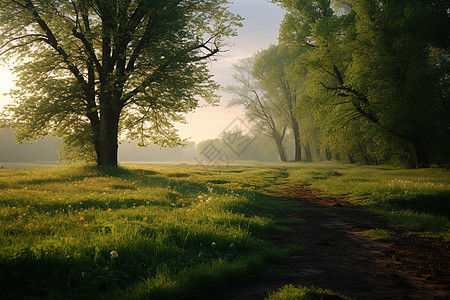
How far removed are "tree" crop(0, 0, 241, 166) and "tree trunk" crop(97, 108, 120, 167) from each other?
65mm

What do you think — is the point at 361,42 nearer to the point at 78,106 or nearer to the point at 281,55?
the point at 78,106

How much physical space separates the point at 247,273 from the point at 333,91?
26255 mm

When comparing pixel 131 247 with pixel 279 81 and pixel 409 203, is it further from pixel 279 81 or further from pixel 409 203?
pixel 279 81

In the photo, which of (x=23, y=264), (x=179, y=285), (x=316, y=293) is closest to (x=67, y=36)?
(x=23, y=264)

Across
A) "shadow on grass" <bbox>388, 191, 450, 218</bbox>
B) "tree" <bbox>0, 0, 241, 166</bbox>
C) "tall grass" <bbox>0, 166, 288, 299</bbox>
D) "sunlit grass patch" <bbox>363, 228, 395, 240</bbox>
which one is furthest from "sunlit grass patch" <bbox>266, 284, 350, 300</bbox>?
"tree" <bbox>0, 0, 241, 166</bbox>

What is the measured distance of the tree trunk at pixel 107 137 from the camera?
60.4ft

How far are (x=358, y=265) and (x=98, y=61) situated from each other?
19422mm

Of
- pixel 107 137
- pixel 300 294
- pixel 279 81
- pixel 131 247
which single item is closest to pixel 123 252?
pixel 131 247

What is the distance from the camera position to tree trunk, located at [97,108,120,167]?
60.4ft

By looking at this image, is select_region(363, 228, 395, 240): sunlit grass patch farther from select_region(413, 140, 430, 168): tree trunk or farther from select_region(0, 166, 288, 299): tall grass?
select_region(413, 140, 430, 168): tree trunk

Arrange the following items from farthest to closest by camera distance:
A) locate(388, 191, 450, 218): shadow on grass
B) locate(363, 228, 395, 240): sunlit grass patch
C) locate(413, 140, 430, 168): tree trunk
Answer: locate(413, 140, 430, 168): tree trunk
locate(388, 191, 450, 218): shadow on grass
locate(363, 228, 395, 240): sunlit grass patch

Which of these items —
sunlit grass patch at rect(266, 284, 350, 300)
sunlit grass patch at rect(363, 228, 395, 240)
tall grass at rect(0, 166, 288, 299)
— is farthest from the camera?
sunlit grass patch at rect(363, 228, 395, 240)

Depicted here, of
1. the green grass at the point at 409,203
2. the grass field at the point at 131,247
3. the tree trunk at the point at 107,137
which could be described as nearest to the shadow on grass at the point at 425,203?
the green grass at the point at 409,203

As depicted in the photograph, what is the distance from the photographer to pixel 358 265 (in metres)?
5.26
